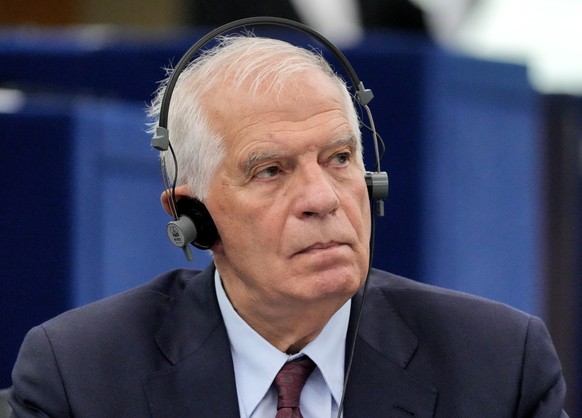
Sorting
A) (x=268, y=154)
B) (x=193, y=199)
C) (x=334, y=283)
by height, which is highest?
(x=268, y=154)

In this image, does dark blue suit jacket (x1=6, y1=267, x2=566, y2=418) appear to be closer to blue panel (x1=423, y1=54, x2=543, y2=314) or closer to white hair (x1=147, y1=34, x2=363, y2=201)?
white hair (x1=147, y1=34, x2=363, y2=201)

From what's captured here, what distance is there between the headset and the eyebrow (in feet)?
0.33

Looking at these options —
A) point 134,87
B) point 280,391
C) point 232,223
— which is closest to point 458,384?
point 280,391

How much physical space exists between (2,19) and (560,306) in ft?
9.93

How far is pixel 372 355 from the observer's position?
275cm

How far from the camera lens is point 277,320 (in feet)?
8.96

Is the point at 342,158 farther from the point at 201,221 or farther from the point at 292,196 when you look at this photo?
the point at 201,221

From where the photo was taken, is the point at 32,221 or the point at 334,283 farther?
the point at 32,221

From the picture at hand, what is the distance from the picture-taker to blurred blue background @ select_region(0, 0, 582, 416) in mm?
3730

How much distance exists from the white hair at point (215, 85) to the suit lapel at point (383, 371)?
37 cm

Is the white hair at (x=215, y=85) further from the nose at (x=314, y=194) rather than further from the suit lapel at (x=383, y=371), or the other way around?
the suit lapel at (x=383, y=371)

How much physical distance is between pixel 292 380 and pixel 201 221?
386 mm

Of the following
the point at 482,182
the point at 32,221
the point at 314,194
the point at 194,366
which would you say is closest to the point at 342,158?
the point at 314,194

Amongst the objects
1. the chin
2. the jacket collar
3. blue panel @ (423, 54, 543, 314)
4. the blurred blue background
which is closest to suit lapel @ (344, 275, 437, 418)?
the jacket collar
